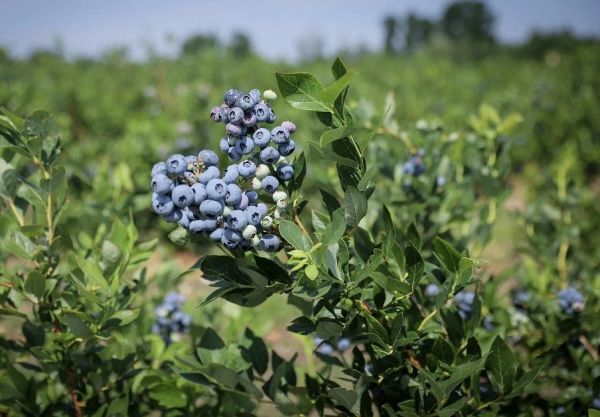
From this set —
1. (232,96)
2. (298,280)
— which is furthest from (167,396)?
(232,96)

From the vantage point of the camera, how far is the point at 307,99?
2.81 feet

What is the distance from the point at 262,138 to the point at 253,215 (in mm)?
130

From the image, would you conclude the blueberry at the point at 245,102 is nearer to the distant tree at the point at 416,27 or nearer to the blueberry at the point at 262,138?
the blueberry at the point at 262,138

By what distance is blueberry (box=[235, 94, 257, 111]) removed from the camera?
0.83m

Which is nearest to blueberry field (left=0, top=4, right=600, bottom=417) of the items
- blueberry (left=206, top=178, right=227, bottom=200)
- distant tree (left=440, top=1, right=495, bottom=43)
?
blueberry (left=206, top=178, right=227, bottom=200)

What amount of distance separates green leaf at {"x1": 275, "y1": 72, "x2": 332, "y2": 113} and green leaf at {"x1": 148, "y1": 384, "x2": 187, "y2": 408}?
0.82 meters

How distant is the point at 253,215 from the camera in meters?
0.81

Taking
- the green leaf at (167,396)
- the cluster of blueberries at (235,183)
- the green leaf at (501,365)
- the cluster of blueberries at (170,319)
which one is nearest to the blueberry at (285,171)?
the cluster of blueberries at (235,183)

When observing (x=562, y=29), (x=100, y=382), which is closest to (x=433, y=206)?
(x=100, y=382)

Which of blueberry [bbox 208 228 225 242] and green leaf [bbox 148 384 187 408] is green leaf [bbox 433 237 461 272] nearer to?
blueberry [bbox 208 228 225 242]

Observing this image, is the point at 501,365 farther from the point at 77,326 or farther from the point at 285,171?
the point at 77,326

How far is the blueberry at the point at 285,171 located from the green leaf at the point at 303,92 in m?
0.11

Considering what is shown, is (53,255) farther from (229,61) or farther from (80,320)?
(229,61)

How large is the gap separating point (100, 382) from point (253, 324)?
0.56m
